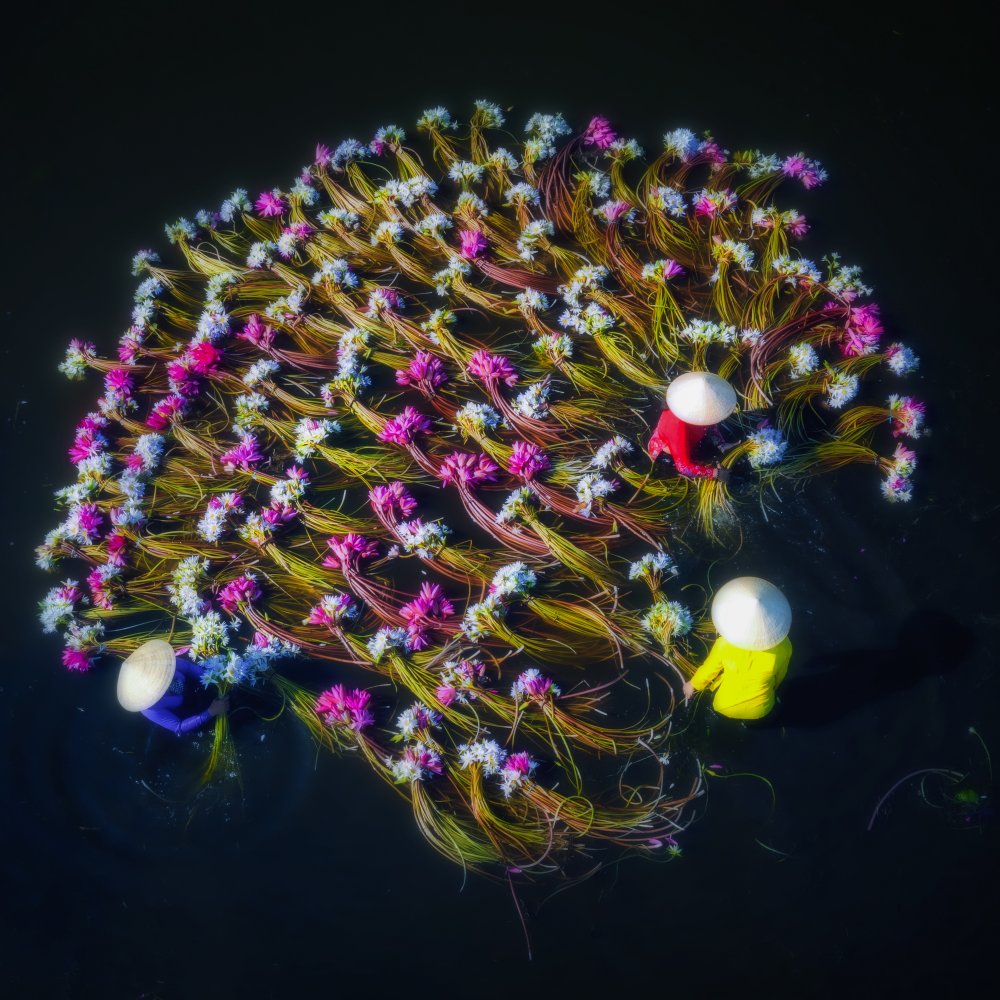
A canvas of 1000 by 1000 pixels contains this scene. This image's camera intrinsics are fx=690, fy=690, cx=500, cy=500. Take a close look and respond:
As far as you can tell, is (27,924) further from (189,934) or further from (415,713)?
(415,713)

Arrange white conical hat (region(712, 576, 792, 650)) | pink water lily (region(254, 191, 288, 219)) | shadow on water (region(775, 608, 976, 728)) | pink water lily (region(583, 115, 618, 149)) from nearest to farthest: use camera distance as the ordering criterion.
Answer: white conical hat (region(712, 576, 792, 650)) → shadow on water (region(775, 608, 976, 728)) → pink water lily (region(583, 115, 618, 149)) → pink water lily (region(254, 191, 288, 219))

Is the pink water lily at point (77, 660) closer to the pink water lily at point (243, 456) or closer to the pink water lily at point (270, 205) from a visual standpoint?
the pink water lily at point (243, 456)

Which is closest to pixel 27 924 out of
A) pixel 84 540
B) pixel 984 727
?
pixel 84 540

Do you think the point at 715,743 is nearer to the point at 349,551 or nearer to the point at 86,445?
the point at 349,551

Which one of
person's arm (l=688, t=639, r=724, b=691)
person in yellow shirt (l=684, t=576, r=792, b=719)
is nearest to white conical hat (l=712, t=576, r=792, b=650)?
person in yellow shirt (l=684, t=576, r=792, b=719)

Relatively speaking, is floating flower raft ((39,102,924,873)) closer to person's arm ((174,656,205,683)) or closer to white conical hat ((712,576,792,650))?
person's arm ((174,656,205,683))

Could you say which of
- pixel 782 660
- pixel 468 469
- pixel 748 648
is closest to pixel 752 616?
pixel 748 648
